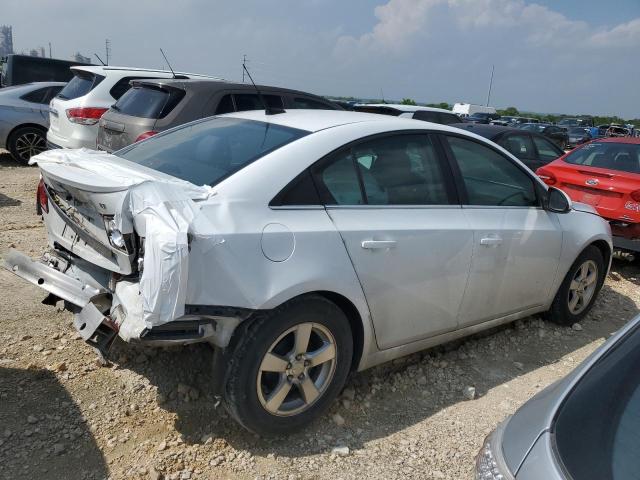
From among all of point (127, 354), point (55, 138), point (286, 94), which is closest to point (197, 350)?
point (127, 354)

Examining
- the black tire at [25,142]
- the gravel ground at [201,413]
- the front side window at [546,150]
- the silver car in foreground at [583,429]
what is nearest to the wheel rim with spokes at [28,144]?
the black tire at [25,142]

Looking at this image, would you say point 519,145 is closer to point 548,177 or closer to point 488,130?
point 488,130

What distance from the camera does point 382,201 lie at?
10.6 feet

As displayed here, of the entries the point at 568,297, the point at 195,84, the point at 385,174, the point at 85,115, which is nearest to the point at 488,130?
the point at 195,84

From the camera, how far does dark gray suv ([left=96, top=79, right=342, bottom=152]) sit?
625 cm

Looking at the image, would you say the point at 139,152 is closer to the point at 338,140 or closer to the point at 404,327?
the point at 338,140

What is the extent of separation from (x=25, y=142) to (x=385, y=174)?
9108 mm

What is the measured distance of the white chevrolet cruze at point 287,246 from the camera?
8.22 feet

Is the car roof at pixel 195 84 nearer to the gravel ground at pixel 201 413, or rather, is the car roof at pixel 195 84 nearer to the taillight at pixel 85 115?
the taillight at pixel 85 115

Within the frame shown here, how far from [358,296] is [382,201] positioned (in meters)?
0.59

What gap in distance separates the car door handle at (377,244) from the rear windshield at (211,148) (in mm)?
683

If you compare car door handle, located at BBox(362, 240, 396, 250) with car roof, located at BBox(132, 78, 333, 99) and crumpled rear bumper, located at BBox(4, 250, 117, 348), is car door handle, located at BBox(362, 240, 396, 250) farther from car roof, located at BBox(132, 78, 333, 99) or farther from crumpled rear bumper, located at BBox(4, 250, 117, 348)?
car roof, located at BBox(132, 78, 333, 99)

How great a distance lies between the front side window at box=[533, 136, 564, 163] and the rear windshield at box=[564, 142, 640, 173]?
2.01 metres

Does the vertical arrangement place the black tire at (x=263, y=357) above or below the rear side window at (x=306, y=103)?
below
